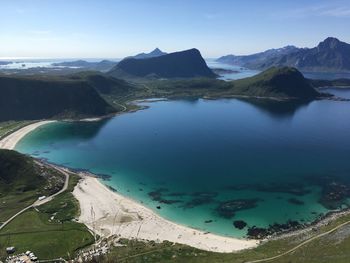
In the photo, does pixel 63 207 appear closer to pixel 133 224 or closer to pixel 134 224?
pixel 133 224

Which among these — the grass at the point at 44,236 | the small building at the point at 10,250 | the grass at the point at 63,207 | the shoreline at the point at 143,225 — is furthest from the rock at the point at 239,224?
the small building at the point at 10,250

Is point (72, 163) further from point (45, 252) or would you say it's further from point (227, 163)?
point (45, 252)

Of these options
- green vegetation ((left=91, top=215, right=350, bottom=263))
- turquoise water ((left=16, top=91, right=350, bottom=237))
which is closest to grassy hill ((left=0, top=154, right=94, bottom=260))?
green vegetation ((left=91, top=215, right=350, bottom=263))

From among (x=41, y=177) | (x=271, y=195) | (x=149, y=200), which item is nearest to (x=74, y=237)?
(x=149, y=200)

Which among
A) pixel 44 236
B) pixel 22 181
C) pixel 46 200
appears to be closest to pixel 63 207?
pixel 46 200

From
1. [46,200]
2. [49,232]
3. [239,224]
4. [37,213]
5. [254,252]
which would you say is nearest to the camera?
[254,252]

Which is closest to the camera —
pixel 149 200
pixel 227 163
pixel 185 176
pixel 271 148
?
pixel 149 200
